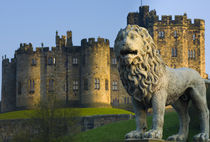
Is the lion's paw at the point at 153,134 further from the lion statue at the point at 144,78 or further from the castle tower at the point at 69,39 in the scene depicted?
the castle tower at the point at 69,39

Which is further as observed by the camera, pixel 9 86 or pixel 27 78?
pixel 9 86

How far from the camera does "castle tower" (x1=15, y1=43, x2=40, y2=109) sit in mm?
58156

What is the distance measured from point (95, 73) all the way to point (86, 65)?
5.21 ft

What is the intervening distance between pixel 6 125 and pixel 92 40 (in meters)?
14.7

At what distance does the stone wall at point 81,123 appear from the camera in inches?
1866

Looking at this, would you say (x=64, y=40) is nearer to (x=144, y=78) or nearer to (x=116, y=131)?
(x=116, y=131)

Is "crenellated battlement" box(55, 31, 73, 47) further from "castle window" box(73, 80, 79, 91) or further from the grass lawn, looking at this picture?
the grass lawn

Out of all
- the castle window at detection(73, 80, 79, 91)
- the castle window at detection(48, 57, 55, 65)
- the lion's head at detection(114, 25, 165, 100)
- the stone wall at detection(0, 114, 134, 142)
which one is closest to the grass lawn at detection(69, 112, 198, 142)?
the stone wall at detection(0, 114, 134, 142)

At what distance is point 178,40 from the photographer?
60.0 m

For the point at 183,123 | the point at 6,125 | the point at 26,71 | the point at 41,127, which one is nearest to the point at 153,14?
the point at 26,71

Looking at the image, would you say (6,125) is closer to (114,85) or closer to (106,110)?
(106,110)

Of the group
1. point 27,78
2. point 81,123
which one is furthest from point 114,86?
point 81,123

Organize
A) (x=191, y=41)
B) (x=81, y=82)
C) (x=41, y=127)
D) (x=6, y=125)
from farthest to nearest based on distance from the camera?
(x=191, y=41) < (x=81, y=82) < (x=6, y=125) < (x=41, y=127)

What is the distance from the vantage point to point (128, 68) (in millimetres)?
10656
